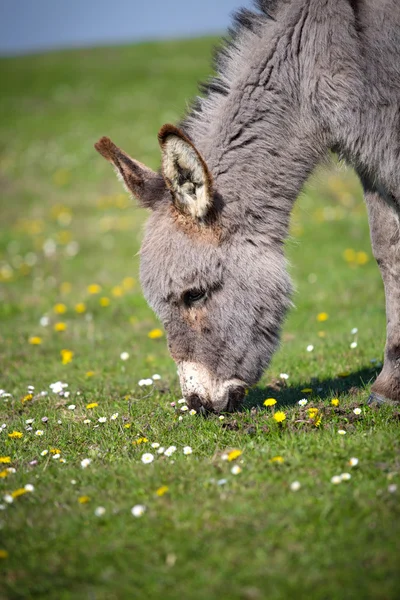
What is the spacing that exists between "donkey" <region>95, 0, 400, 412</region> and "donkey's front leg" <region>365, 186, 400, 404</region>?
0.05m

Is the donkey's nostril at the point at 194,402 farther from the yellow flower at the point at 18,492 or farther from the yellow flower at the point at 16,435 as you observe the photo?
the yellow flower at the point at 18,492

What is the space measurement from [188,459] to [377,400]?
1676mm

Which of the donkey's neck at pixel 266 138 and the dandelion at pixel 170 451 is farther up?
the donkey's neck at pixel 266 138

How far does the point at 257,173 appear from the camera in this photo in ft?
15.9

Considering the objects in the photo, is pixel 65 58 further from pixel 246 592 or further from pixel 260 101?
pixel 246 592

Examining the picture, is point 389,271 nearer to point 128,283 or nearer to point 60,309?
point 60,309

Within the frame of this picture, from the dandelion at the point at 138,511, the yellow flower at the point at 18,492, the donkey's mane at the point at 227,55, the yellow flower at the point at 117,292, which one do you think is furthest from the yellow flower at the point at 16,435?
the yellow flower at the point at 117,292

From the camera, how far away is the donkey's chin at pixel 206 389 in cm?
486

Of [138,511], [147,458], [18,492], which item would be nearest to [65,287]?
[147,458]

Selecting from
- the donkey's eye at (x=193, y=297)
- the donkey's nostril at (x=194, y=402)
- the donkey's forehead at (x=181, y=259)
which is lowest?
the donkey's nostril at (x=194, y=402)

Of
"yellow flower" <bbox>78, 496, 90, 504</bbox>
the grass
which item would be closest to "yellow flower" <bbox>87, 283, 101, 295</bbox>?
the grass

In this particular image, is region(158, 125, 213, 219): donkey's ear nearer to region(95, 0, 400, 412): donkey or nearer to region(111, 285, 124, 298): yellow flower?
region(95, 0, 400, 412): donkey

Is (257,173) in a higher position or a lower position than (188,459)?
higher

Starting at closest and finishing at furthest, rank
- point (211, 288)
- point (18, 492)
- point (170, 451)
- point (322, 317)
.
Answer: point (18, 492) < point (170, 451) < point (211, 288) < point (322, 317)
